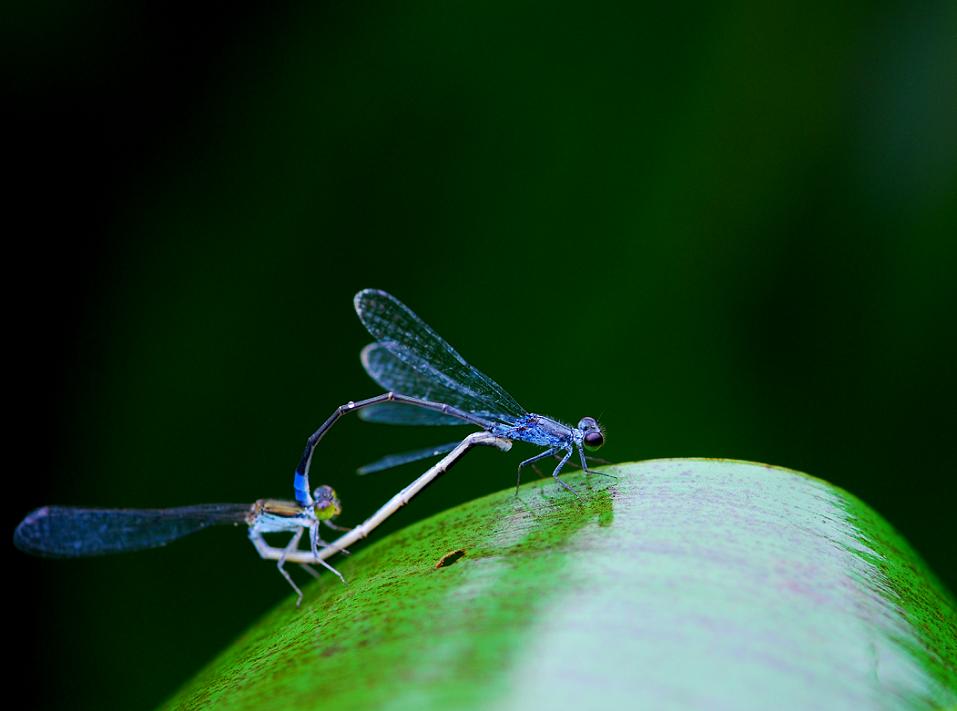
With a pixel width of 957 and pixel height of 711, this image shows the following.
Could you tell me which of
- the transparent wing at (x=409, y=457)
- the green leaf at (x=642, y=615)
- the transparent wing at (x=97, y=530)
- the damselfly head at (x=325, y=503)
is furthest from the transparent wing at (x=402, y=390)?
the green leaf at (x=642, y=615)

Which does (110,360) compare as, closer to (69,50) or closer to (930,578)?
(69,50)

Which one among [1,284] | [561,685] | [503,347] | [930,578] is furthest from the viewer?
[1,284]

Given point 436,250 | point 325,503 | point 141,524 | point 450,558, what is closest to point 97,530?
point 141,524

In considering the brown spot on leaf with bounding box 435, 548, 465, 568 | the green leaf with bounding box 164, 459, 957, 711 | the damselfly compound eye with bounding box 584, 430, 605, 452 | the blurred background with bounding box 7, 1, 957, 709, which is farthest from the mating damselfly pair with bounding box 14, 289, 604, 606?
the brown spot on leaf with bounding box 435, 548, 465, 568

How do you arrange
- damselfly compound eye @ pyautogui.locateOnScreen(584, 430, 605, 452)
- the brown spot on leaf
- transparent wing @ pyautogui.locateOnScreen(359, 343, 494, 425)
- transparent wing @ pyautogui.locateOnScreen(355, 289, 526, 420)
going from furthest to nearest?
transparent wing @ pyautogui.locateOnScreen(359, 343, 494, 425) < transparent wing @ pyautogui.locateOnScreen(355, 289, 526, 420) < damselfly compound eye @ pyautogui.locateOnScreen(584, 430, 605, 452) < the brown spot on leaf

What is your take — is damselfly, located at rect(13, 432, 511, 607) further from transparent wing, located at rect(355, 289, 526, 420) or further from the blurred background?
the blurred background

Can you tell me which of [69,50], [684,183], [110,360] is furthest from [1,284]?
[684,183]
